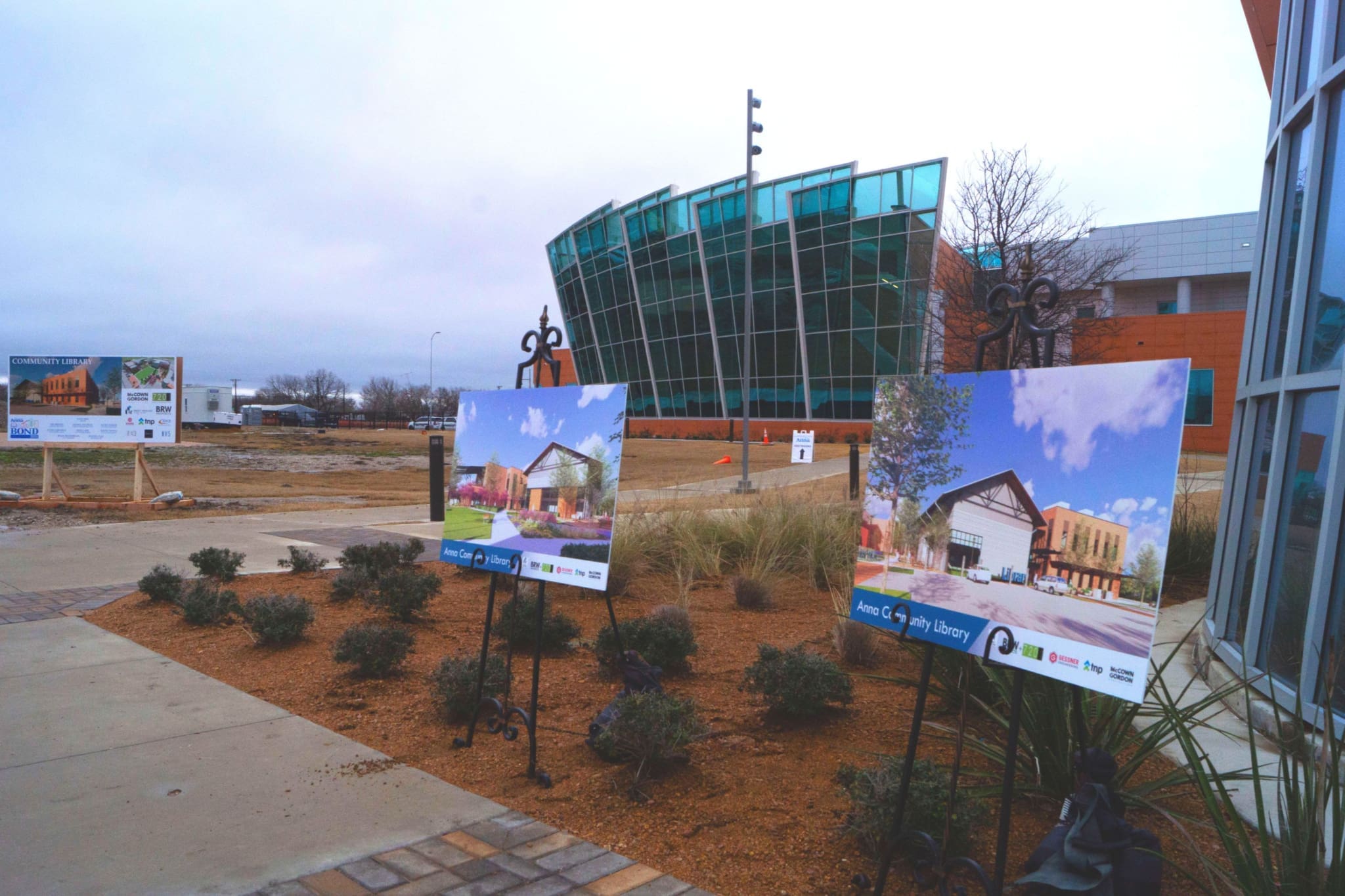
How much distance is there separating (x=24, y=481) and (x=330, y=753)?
23.2 m

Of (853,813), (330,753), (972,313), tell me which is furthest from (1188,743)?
(972,313)

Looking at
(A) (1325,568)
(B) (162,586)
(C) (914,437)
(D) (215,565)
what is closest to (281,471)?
(D) (215,565)

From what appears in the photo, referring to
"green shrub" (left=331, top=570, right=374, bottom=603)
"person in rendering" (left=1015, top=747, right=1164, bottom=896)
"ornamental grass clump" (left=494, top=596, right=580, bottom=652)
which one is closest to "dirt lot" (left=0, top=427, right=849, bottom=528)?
"green shrub" (left=331, top=570, right=374, bottom=603)

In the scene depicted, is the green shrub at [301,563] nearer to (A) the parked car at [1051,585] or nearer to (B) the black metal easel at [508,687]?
(B) the black metal easel at [508,687]

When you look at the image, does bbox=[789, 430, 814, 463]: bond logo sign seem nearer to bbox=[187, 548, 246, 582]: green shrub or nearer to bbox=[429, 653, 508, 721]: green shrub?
bbox=[187, 548, 246, 582]: green shrub

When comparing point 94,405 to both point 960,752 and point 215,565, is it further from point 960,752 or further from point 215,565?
point 960,752

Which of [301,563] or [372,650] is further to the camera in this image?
[301,563]

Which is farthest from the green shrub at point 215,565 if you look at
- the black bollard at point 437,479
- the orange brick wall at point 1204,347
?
the orange brick wall at point 1204,347

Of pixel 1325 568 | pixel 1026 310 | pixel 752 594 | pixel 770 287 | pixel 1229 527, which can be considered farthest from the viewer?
pixel 770 287

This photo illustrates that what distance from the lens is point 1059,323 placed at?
71.1 ft

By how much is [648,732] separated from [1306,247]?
457cm

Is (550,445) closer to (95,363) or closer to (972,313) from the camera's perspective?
(95,363)

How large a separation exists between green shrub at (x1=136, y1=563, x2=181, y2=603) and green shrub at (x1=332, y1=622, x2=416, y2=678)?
8.77 ft

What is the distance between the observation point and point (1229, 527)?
6355 mm
